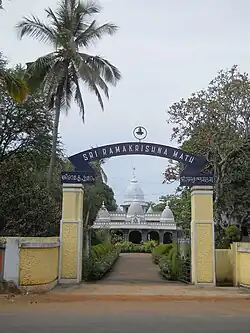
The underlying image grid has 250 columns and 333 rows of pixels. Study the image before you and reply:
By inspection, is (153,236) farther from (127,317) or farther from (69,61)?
(127,317)

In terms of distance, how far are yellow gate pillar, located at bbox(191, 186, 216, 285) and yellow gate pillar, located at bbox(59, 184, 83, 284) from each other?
377 cm

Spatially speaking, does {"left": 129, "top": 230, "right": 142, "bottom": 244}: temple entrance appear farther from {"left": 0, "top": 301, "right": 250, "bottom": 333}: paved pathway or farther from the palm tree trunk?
{"left": 0, "top": 301, "right": 250, "bottom": 333}: paved pathway

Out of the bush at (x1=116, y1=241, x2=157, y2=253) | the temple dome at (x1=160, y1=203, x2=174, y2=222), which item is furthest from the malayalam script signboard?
the temple dome at (x1=160, y1=203, x2=174, y2=222)

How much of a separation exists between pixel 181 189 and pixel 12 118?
33.6 feet

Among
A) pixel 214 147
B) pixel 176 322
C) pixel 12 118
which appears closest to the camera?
pixel 176 322

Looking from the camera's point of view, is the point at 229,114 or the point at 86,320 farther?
the point at 229,114

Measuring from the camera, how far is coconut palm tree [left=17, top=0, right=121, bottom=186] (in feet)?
77.5

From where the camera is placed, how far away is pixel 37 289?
1341cm

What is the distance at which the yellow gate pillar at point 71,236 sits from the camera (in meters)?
15.5

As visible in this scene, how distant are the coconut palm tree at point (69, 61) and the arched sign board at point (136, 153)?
23.1 feet

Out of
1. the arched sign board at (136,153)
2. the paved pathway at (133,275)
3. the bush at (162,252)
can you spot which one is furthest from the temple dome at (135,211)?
the arched sign board at (136,153)

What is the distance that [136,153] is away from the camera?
17.0 m

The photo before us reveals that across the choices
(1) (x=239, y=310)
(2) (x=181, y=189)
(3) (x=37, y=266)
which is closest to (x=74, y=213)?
(3) (x=37, y=266)

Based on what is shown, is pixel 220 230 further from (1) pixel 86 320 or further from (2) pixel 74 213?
(1) pixel 86 320
